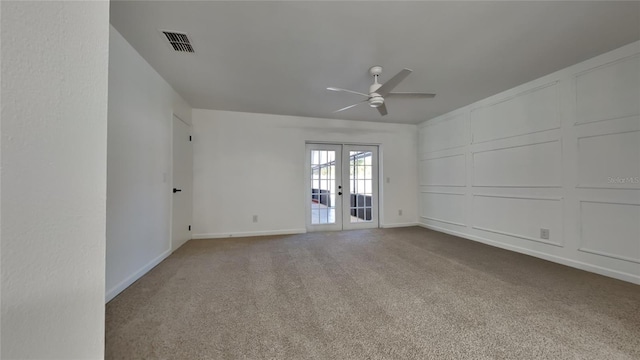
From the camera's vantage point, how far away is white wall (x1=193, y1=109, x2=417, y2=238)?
421 centimetres

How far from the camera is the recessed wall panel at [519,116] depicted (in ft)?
9.85

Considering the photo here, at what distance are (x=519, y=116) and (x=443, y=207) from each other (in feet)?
6.63

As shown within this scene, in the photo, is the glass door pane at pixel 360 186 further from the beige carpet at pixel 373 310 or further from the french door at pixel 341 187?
the beige carpet at pixel 373 310

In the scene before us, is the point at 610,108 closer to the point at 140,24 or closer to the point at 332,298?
the point at 332,298

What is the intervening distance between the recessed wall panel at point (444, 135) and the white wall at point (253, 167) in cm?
121

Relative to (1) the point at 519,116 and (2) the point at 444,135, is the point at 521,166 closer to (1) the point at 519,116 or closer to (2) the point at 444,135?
(1) the point at 519,116

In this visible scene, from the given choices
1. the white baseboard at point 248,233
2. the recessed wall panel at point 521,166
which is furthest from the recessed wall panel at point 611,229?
the white baseboard at point 248,233

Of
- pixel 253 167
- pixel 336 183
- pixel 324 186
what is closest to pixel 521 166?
pixel 336 183

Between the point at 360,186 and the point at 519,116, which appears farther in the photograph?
the point at 360,186

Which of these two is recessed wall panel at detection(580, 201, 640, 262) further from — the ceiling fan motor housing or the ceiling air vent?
the ceiling air vent

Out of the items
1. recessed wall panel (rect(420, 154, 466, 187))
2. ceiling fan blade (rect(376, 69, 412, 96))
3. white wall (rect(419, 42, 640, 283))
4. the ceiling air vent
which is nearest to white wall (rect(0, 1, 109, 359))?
the ceiling air vent

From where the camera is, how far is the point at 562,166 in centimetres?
290

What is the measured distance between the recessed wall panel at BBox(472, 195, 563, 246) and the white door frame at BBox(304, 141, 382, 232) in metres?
1.85

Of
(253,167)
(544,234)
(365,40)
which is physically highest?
(365,40)
